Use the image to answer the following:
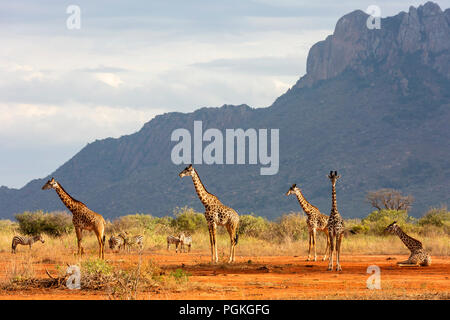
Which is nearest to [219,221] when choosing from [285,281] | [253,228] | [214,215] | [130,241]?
[214,215]

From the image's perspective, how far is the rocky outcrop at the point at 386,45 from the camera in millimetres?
149125

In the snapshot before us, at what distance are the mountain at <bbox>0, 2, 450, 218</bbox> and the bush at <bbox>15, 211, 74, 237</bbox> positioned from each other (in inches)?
2508

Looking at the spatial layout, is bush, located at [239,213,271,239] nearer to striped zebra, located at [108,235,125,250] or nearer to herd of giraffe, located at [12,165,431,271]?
striped zebra, located at [108,235,125,250]

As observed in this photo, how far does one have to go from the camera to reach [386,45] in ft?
506

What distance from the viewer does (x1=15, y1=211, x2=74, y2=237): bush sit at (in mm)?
35688

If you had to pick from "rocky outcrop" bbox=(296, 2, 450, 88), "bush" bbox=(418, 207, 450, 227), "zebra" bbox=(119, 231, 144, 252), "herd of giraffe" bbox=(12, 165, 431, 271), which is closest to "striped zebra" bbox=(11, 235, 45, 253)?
"zebra" bbox=(119, 231, 144, 252)

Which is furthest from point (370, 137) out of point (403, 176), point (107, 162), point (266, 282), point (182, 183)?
point (266, 282)

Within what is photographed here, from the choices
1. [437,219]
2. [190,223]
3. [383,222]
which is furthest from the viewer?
[437,219]

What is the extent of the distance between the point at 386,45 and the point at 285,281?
141 m

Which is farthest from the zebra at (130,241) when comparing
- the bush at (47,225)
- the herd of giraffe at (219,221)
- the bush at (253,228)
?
the bush at (253,228)

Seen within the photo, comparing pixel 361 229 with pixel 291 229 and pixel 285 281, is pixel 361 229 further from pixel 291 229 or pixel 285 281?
pixel 285 281
